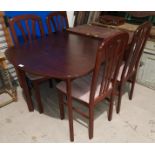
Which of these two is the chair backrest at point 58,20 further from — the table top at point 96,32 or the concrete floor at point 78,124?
the concrete floor at point 78,124

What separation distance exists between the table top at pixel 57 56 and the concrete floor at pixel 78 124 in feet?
2.43

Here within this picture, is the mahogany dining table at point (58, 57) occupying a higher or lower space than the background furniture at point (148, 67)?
higher

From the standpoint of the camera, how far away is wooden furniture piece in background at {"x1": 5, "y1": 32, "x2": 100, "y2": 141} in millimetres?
1174

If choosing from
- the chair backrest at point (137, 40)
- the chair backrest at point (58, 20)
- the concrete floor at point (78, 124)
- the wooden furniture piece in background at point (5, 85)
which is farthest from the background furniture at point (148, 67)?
the wooden furniture piece in background at point (5, 85)

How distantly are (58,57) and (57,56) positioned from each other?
0.03m

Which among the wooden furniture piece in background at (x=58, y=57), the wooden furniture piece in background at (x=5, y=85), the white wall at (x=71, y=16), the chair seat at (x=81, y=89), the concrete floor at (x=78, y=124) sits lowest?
the concrete floor at (x=78, y=124)

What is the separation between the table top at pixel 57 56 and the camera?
3.87ft

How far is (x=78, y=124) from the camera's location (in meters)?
1.72

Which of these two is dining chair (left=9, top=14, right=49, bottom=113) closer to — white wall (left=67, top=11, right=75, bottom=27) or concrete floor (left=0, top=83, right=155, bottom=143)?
concrete floor (left=0, top=83, right=155, bottom=143)

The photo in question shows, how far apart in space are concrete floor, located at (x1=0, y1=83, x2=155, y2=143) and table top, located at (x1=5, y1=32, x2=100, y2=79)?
74cm
